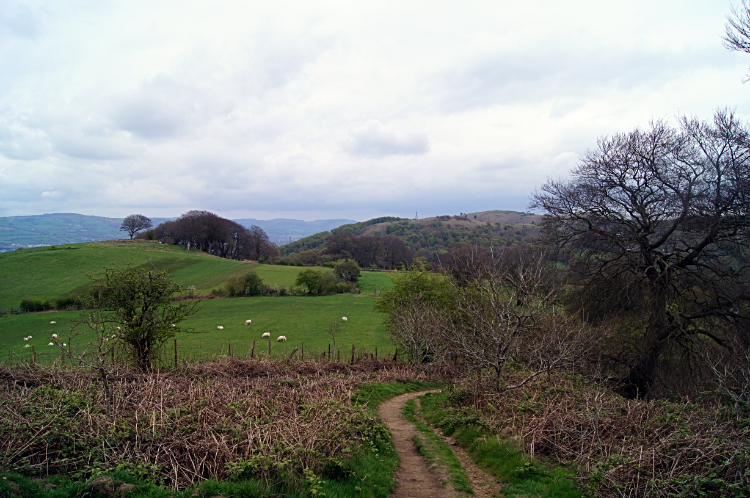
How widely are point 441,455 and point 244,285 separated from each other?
58.0 meters

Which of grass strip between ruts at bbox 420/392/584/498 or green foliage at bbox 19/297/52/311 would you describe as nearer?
grass strip between ruts at bbox 420/392/584/498

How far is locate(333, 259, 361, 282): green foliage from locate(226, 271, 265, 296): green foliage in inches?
625

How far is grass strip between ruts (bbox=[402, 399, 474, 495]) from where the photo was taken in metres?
6.99

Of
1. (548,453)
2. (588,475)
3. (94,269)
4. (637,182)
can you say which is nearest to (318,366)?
(548,453)

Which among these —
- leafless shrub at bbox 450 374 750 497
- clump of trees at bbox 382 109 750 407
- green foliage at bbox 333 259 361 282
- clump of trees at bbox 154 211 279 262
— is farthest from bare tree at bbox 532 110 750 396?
clump of trees at bbox 154 211 279 262

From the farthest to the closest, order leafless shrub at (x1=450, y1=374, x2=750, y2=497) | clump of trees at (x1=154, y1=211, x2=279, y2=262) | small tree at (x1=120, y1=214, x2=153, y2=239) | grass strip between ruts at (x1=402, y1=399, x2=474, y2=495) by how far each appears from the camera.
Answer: small tree at (x1=120, y1=214, x2=153, y2=239), clump of trees at (x1=154, y1=211, x2=279, y2=262), grass strip between ruts at (x1=402, y1=399, x2=474, y2=495), leafless shrub at (x1=450, y1=374, x2=750, y2=497)

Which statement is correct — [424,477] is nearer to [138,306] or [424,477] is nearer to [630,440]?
[630,440]

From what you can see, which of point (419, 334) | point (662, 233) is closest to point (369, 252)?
point (419, 334)

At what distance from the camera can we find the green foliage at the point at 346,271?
73.9 meters

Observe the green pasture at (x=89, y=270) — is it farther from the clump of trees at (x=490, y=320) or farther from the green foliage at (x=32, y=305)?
the clump of trees at (x=490, y=320)

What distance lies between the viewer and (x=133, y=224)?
106 metres

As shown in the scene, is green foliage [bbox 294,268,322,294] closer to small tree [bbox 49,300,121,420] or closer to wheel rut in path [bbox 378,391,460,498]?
small tree [bbox 49,300,121,420]

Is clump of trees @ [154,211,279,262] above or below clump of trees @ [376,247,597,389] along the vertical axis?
above

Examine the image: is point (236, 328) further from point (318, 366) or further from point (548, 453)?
point (548, 453)
